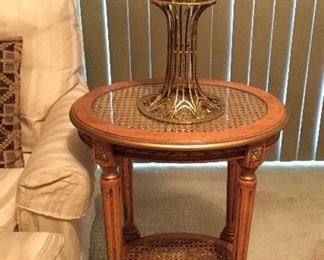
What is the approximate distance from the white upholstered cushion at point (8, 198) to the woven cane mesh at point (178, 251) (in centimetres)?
A: 42

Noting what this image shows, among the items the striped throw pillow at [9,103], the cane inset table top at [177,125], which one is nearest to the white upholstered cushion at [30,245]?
the cane inset table top at [177,125]

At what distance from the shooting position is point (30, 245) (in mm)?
1004

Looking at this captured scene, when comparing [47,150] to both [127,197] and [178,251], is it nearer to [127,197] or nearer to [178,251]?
[127,197]

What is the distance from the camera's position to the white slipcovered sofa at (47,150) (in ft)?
3.61

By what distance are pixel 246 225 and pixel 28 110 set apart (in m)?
0.78

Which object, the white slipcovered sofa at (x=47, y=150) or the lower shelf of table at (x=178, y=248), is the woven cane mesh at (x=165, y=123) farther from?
the lower shelf of table at (x=178, y=248)

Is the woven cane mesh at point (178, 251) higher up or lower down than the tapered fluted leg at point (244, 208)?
lower down

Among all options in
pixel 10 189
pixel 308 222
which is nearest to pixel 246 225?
pixel 10 189

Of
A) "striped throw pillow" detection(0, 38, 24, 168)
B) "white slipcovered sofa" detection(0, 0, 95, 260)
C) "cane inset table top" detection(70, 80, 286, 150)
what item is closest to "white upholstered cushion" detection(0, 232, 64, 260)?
"white slipcovered sofa" detection(0, 0, 95, 260)

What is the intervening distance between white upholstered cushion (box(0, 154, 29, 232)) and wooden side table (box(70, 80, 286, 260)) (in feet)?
0.78

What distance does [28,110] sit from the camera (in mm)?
1483

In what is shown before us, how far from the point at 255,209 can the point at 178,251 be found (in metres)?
0.54

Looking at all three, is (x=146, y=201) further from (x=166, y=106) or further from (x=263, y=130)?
(x=263, y=130)

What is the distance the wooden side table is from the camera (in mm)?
1056
